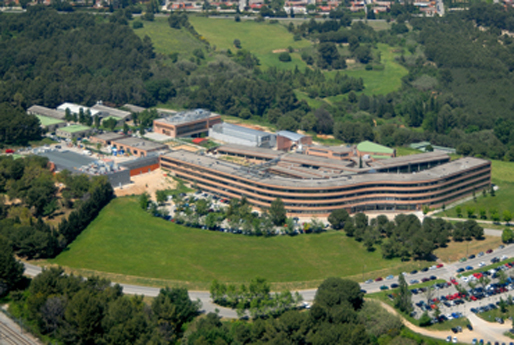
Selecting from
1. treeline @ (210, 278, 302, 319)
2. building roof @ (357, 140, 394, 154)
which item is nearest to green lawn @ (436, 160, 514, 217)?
building roof @ (357, 140, 394, 154)

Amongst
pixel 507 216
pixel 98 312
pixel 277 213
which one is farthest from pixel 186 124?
pixel 98 312

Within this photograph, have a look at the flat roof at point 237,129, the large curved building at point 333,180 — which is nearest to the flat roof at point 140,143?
the large curved building at point 333,180

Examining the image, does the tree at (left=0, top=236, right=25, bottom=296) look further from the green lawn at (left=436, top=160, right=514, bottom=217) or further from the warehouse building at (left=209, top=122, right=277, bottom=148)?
the green lawn at (left=436, top=160, right=514, bottom=217)

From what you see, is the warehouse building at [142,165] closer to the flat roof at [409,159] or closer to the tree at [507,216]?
the flat roof at [409,159]

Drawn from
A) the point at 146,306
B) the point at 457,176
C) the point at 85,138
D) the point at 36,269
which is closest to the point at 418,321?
the point at 146,306

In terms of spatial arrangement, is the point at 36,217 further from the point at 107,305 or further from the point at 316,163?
the point at 316,163

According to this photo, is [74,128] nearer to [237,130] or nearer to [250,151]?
[237,130]
